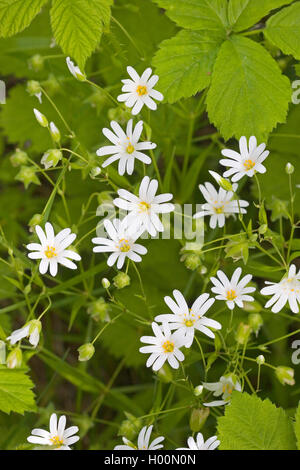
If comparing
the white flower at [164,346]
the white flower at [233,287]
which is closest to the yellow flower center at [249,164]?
the white flower at [233,287]

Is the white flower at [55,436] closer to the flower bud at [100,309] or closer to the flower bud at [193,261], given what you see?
the flower bud at [100,309]

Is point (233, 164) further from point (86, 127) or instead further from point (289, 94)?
point (86, 127)

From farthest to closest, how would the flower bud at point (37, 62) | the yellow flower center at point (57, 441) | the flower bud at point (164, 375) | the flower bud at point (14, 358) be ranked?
the flower bud at point (37, 62)
the flower bud at point (164, 375)
the yellow flower center at point (57, 441)
the flower bud at point (14, 358)

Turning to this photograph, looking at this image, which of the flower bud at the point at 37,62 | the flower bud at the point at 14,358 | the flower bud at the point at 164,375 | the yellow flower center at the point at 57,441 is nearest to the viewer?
the flower bud at the point at 14,358

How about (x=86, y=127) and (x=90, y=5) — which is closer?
(x=90, y=5)
